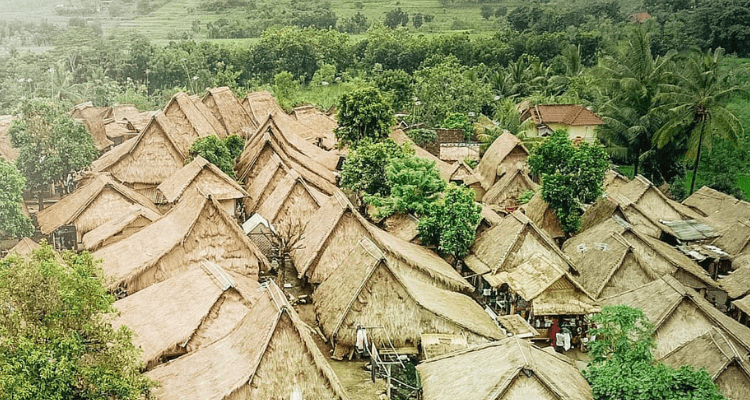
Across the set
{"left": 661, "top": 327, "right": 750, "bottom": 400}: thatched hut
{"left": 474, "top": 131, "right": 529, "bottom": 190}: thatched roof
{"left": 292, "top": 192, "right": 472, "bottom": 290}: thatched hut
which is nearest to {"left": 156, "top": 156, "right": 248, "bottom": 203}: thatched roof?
{"left": 292, "top": 192, "right": 472, "bottom": 290}: thatched hut

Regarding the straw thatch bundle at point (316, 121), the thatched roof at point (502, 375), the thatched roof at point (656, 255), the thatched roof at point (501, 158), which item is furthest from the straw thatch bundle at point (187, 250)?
the straw thatch bundle at point (316, 121)

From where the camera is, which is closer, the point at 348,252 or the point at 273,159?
the point at 348,252

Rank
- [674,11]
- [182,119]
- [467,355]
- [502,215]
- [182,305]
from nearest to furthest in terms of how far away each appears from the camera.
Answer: [467,355] < [182,305] < [502,215] < [182,119] < [674,11]

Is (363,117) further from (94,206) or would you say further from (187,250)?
(187,250)

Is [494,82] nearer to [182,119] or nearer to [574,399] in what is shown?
[182,119]

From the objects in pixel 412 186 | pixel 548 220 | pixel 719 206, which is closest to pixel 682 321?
pixel 548 220

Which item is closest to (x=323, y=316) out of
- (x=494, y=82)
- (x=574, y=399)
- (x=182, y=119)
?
(x=574, y=399)
